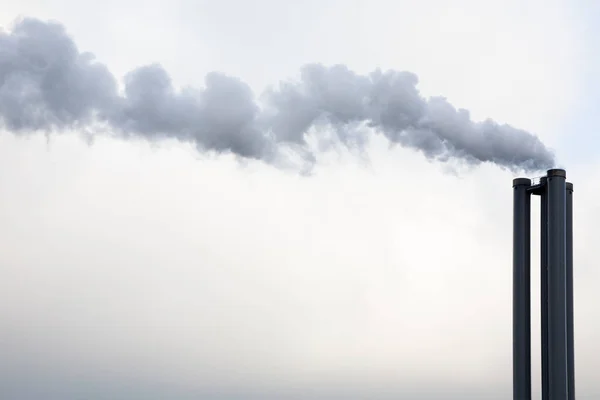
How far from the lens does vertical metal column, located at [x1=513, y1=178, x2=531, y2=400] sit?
151 ft

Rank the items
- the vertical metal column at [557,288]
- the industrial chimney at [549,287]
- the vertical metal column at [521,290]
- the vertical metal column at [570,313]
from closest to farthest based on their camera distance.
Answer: the vertical metal column at [557,288] → the industrial chimney at [549,287] → the vertical metal column at [570,313] → the vertical metal column at [521,290]

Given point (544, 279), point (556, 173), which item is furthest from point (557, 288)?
point (556, 173)

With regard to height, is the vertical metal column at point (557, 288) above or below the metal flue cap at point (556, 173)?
below

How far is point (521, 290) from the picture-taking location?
4691 cm

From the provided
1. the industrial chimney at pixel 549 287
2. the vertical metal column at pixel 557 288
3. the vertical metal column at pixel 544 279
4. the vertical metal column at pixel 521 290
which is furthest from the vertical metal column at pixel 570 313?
the vertical metal column at pixel 521 290

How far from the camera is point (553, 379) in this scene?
44688 mm

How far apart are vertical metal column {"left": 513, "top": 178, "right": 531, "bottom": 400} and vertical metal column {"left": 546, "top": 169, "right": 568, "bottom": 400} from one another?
4.79ft

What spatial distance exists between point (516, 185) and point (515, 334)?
898 cm

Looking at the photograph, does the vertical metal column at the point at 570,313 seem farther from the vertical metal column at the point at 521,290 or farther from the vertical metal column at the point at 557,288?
the vertical metal column at the point at 521,290

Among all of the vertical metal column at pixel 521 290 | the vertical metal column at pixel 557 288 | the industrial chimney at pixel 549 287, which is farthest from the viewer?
the vertical metal column at pixel 521 290

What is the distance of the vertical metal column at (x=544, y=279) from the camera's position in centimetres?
4578

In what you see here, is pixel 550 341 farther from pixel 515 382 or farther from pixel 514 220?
pixel 514 220

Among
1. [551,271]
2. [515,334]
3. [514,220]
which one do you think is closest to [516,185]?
[514,220]

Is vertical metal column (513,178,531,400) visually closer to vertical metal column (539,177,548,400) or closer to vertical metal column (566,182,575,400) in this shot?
vertical metal column (539,177,548,400)
